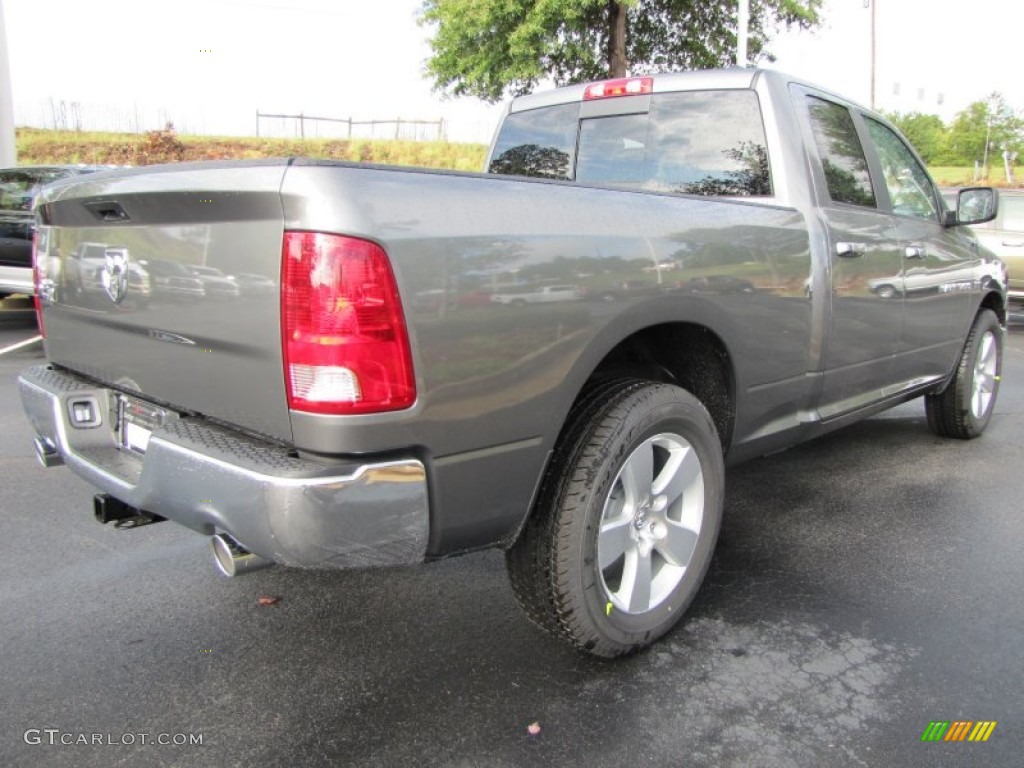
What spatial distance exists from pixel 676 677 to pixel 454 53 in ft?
46.9

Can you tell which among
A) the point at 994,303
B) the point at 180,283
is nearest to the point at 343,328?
the point at 180,283

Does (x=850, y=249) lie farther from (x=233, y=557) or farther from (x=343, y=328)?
(x=233, y=557)

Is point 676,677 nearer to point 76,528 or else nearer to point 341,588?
point 341,588

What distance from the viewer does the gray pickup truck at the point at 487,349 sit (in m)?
1.81

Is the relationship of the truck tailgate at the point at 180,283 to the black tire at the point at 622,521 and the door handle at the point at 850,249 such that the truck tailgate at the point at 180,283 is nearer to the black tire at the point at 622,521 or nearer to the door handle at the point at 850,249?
the black tire at the point at 622,521

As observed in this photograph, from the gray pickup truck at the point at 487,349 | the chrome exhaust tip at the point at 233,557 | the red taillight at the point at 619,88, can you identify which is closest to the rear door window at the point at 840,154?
the gray pickup truck at the point at 487,349

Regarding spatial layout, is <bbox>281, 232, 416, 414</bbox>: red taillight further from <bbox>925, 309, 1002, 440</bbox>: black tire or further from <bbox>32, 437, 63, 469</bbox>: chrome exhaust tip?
<bbox>925, 309, 1002, 440</bbox>: black tire

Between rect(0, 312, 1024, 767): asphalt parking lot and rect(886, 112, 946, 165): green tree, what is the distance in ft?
198

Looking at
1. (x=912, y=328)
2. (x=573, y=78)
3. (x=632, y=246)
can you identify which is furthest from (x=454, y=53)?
(x=632, y=246)

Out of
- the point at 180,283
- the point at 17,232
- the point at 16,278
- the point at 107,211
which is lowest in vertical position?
the point at 16,278

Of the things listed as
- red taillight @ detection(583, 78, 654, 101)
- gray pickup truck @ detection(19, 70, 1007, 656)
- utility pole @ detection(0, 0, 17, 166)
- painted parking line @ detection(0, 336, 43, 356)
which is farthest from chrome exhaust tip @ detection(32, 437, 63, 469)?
utility pole @ detection(0, 0, 17, 166)

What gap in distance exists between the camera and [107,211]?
7.68 feet

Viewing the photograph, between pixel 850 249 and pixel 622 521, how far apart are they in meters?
1.62

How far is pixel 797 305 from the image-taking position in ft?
9.76
